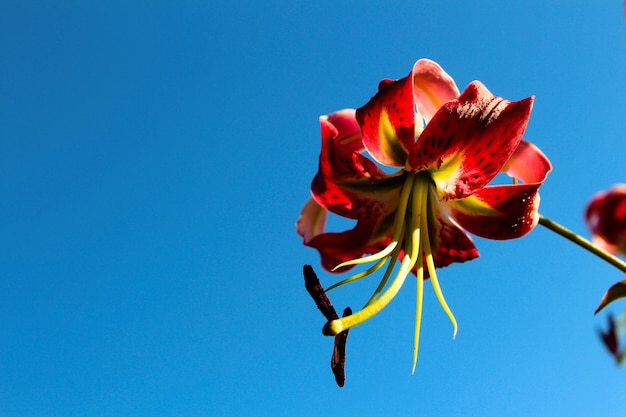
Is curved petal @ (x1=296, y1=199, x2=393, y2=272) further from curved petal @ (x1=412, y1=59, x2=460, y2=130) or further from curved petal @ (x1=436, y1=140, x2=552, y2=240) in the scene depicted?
curved petal @ (x1=412, y1=59, x2=460, y2=130)

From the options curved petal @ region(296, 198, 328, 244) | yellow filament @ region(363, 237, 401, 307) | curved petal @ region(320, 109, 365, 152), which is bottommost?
yellow filament @ region(363, 237, 401, 307)

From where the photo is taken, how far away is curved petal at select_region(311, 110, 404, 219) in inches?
43.0

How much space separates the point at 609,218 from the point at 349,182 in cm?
122

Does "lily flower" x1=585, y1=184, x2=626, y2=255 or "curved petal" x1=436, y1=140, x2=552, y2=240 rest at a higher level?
"lily flower" x1=585, y1=184, x2=626, y2=255

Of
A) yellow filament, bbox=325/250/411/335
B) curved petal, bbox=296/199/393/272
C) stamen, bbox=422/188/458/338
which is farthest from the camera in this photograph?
curved petal, bbox=296/199/393/272

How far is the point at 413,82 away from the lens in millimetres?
985

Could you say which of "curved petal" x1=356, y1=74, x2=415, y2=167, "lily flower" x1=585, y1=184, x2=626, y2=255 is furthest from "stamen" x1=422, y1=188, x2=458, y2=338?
"lily flower" x1=585, y1=184, x2=626, y2=255

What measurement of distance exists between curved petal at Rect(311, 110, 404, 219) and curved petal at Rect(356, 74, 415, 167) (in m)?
0.04

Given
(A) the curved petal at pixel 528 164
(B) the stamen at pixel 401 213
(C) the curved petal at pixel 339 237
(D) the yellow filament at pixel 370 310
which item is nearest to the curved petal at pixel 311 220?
(C) the curved petal at pixel 339 237

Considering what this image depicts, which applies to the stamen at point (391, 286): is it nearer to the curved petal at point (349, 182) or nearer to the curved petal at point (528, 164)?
the curved petal at point (349, 182)

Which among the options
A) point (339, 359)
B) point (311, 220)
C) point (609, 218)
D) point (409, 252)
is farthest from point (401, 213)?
point (609, 218)

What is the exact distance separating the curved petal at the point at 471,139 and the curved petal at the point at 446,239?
0.09m

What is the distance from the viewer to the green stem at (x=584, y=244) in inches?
38.0

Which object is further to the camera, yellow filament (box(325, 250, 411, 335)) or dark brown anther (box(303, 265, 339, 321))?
dark brown anther (box(303, 265, 339, 321))
